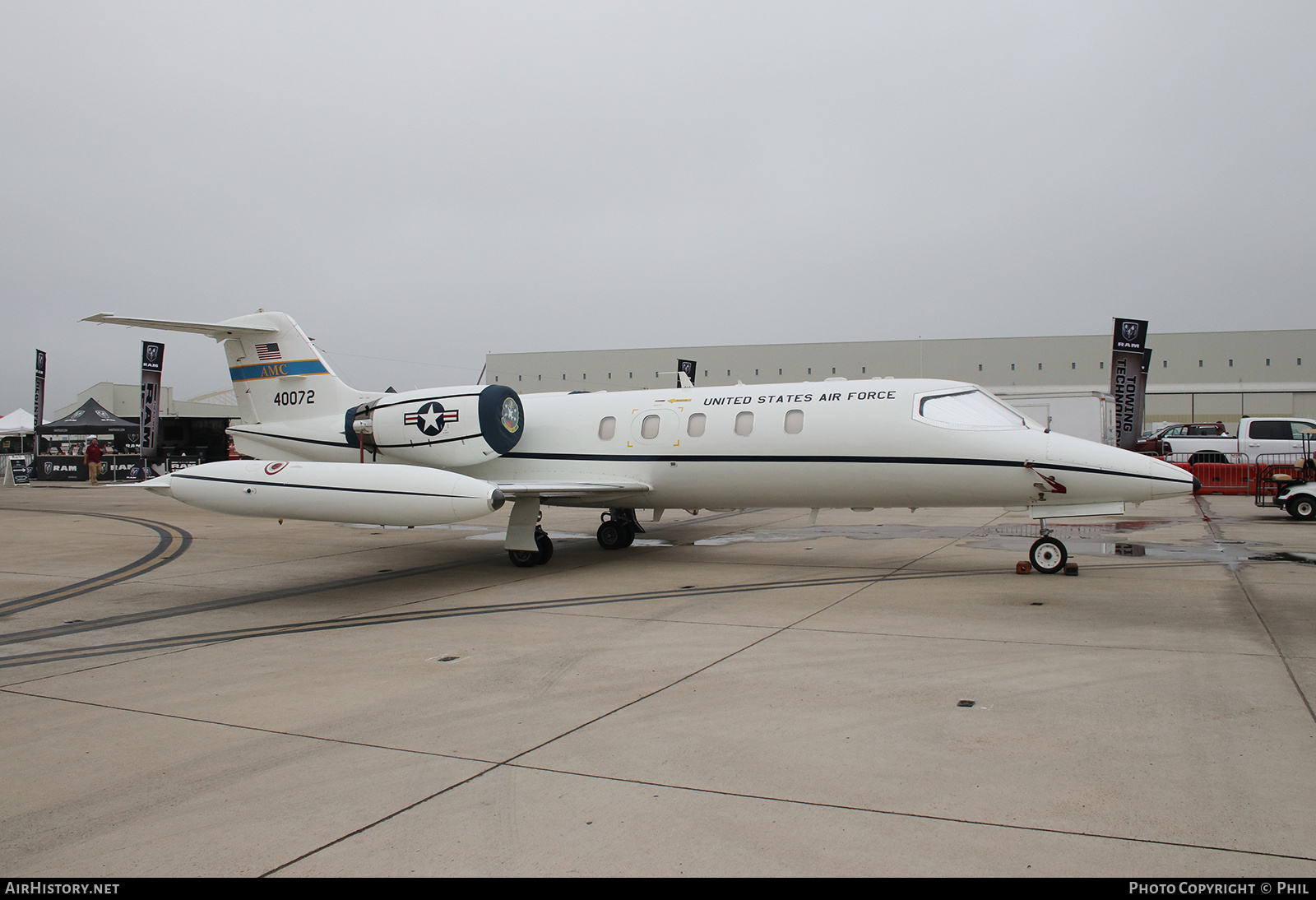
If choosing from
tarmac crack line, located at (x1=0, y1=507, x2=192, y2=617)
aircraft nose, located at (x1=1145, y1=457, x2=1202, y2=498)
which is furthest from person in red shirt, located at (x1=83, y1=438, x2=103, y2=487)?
aircraft nose, located at (x1=1145, y1=457, x2=1202, y2=498)

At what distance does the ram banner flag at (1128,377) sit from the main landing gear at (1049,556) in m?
20.5

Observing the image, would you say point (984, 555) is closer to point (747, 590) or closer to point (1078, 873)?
point (747, 590)

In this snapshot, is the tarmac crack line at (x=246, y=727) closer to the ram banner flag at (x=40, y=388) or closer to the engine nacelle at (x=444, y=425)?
the engine nacelle at (x=444, y=425)

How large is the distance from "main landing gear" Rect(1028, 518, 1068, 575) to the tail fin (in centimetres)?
1084

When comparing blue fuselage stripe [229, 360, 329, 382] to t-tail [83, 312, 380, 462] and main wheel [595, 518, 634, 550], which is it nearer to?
t-tail [83, 312, 380, 462]

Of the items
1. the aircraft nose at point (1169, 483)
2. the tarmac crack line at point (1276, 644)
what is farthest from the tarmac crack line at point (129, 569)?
the aircraft nose at point (1169, 483)

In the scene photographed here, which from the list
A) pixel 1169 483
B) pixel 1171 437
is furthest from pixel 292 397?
pixel 1171 437

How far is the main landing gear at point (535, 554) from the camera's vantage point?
1298 cm

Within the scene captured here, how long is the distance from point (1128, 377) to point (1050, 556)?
70.8ft

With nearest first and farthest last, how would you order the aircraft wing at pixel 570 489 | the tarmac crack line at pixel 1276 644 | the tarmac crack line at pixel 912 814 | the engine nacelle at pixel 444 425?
the tarmac crack line at pixel 912 814
the tarmac crack line at pixel 1276 644
the aircraft wing at pixel 570 489
the engine nacelle at pixel 444 425

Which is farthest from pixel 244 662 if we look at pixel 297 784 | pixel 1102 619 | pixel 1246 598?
pixel 1246 598

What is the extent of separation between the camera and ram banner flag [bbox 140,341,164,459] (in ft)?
116

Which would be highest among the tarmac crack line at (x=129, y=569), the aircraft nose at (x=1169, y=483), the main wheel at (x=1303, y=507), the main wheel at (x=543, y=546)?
the aircraft nose at (x=1169, y=483)

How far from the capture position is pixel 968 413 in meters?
11.3
